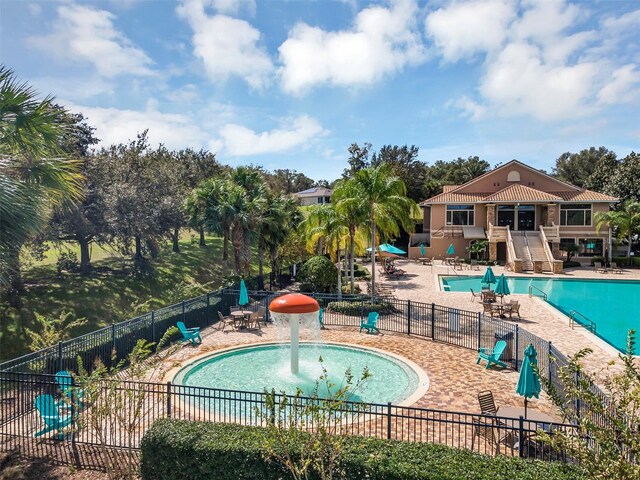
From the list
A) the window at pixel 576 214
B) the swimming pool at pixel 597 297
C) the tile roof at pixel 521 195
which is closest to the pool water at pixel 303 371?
the swimming pool at pixel 597 297

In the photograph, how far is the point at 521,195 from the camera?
4250cm

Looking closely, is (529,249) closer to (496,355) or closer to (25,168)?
(496,355)

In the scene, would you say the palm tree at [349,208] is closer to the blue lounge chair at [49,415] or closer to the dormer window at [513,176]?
the blue lounge chair at [49,415]

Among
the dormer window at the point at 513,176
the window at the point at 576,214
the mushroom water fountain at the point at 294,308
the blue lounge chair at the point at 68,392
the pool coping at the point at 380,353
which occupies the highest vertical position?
the dormer window at the point at 513,176

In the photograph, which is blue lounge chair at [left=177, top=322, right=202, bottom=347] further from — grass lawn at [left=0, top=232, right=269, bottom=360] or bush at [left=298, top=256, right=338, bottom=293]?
bush at [left=298, top=256, right=338, bottom=293]

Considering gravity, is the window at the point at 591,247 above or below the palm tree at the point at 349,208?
below

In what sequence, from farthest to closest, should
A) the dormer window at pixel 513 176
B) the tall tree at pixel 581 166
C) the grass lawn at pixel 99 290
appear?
the tall tree at pixel 581 166 < the dormer window at pixel 513 176 < the grass lawn at pixel 99 290

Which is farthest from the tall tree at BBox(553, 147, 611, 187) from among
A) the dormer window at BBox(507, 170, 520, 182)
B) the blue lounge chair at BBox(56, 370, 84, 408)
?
the blue lounge chair at BBox(56, 370, 84, 408)

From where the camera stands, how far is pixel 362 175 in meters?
23.3

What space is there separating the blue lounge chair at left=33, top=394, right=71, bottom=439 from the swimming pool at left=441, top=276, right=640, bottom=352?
67.4 feet


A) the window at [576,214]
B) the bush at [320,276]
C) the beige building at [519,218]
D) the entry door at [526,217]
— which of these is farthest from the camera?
the entry door at [526,217]

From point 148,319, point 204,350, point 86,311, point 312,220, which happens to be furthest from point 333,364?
point 86,311

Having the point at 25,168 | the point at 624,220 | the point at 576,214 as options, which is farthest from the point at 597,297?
the point at 25,168

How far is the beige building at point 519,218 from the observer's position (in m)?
40.6
